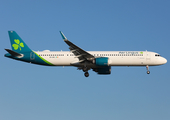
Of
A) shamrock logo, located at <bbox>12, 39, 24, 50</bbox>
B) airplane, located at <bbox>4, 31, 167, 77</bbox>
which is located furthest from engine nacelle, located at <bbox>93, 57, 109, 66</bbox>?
shamrock logo, located at <bbox>12, 39, 24, 50</bbox>

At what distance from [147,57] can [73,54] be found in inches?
531

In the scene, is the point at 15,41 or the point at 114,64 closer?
the point at 114,64

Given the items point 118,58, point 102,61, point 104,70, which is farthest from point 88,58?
point 104,70

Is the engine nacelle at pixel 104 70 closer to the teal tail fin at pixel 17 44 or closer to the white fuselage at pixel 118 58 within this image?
the white fuselage at pixel 118 58

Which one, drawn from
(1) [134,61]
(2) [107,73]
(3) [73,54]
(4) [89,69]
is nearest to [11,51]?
(3) [73,54]

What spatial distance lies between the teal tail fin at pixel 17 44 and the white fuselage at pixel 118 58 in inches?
158

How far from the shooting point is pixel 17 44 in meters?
59.3

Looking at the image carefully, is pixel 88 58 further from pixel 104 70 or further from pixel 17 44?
pixel 17 44

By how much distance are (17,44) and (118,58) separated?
19759 mm

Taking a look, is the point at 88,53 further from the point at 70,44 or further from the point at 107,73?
the point at 107,73

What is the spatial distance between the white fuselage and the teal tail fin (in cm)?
401

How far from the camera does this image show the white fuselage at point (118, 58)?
181 feet

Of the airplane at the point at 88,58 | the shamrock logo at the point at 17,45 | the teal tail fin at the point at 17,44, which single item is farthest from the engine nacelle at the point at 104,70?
the shamrock logo at the point at 17,45

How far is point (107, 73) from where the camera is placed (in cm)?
5953
